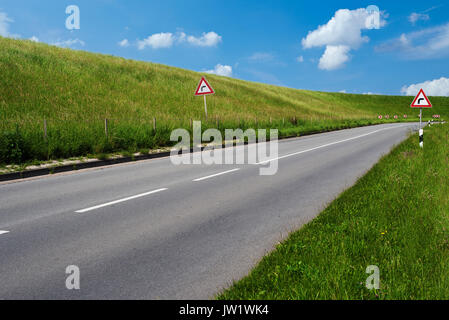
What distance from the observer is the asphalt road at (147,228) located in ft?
12.3

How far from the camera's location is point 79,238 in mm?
5074

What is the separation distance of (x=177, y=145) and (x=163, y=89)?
2711 cm

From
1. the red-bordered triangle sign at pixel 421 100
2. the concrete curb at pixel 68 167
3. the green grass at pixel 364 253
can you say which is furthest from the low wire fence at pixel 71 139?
the red-bordered triangle sign at pixel 421 100

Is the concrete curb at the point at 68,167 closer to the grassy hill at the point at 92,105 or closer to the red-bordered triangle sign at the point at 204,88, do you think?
the grassy hill at the point at 92,105

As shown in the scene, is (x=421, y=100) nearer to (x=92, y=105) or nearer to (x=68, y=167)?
(x=68, y=167)

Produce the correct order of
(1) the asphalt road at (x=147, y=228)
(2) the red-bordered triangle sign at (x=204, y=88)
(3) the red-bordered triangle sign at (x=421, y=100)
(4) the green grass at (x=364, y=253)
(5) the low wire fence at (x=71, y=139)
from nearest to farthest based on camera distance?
(4) the green grass at (x=364, y=253) < (1) the asphalt road at (x=147, y=228) < (5) the low wire fence at (x=71, y=139) < (3) the red-bordered triangle sign at (x=421, y=100) < (2) the red-bordered triangle sign at (x=204, y=88)

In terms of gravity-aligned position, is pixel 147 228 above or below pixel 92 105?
below

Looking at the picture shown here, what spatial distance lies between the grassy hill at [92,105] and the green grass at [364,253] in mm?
10719

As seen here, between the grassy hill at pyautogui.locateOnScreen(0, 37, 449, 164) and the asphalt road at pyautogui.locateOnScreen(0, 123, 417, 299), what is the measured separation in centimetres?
385

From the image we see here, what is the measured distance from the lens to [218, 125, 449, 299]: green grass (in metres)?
3.14

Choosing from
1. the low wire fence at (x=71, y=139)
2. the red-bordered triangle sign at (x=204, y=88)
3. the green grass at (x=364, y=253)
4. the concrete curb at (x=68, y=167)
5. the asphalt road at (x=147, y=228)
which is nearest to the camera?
the green grass at (x=364, y=253)

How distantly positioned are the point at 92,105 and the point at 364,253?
3000cm

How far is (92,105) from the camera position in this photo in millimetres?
30547

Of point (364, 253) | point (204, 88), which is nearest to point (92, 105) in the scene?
point (204, 88)
